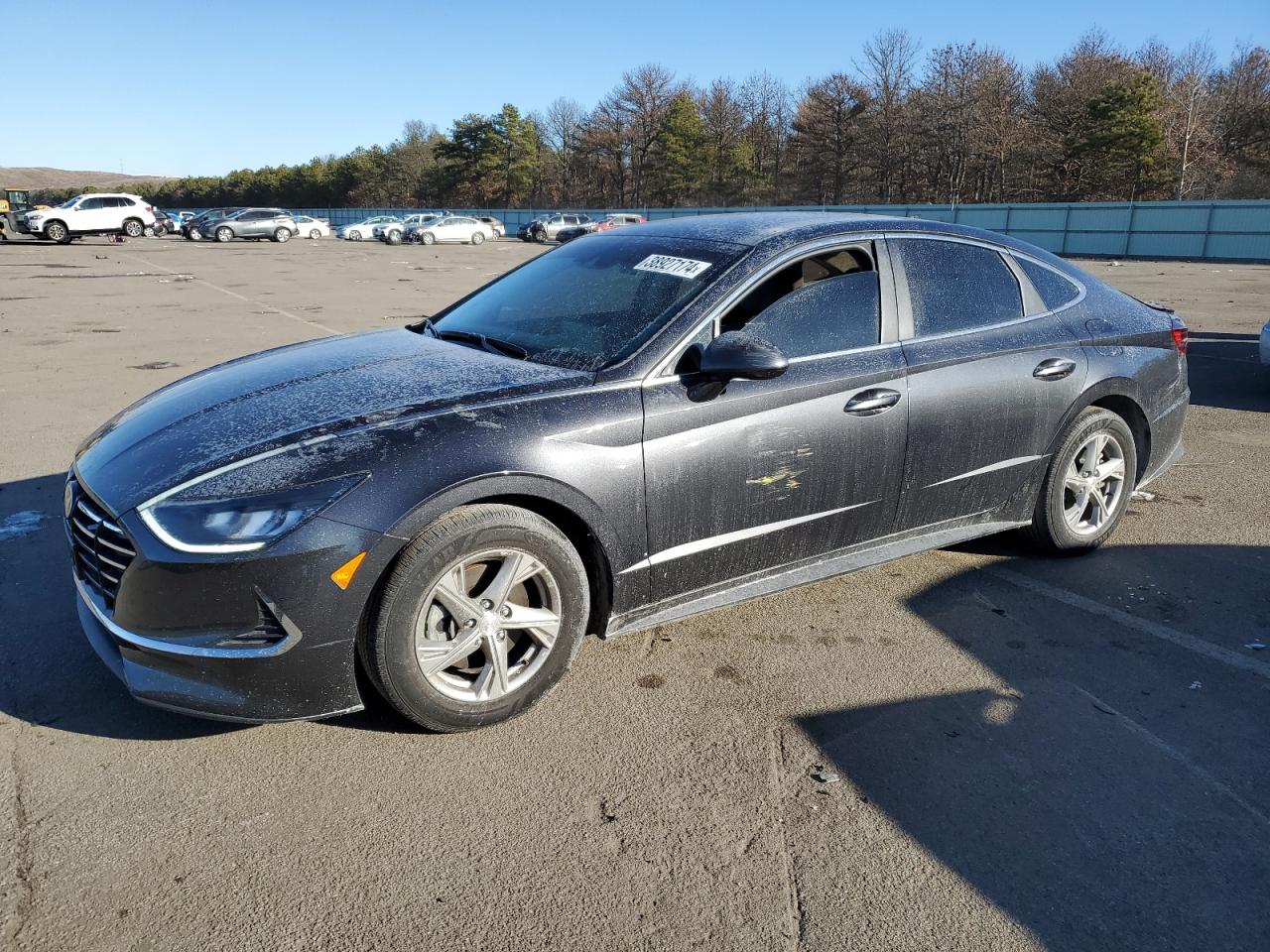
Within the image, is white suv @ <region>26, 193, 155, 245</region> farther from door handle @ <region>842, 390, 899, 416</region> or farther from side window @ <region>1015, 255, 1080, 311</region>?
door handle @ <region>842, 390, 899, 416</region>

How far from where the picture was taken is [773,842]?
99.4 inches

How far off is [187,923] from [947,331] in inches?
135

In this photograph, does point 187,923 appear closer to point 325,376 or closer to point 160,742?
point 160,742

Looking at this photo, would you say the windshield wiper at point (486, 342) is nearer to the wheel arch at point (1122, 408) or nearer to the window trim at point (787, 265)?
the window trim at point (787, 265)

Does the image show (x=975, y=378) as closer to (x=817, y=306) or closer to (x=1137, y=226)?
(x=817, y=306)

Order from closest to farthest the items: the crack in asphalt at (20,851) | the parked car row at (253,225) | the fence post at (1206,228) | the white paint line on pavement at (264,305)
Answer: the crack in asphalt at (20,851) → the white paint line on pavement at (264,305) → the fence post at (1206,228) → the parked car row at (253,225)

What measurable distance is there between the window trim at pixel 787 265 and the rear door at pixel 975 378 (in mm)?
66

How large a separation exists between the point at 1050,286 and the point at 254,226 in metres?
48.2

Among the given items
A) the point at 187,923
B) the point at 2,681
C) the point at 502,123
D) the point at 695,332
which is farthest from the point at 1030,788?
the point at 502,123

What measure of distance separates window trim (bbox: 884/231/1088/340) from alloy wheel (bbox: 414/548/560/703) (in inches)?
74.3

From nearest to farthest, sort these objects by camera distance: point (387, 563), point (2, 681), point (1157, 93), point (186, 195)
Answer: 1. point (387, 563)
2. point (2, 681)
3. point (1157, 93)
4. point (186, 195)

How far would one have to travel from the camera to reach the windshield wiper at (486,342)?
3.55 metres

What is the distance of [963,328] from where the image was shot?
13.1ft

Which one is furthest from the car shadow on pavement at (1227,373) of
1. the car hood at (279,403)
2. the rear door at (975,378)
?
the car hood at (279,403)
